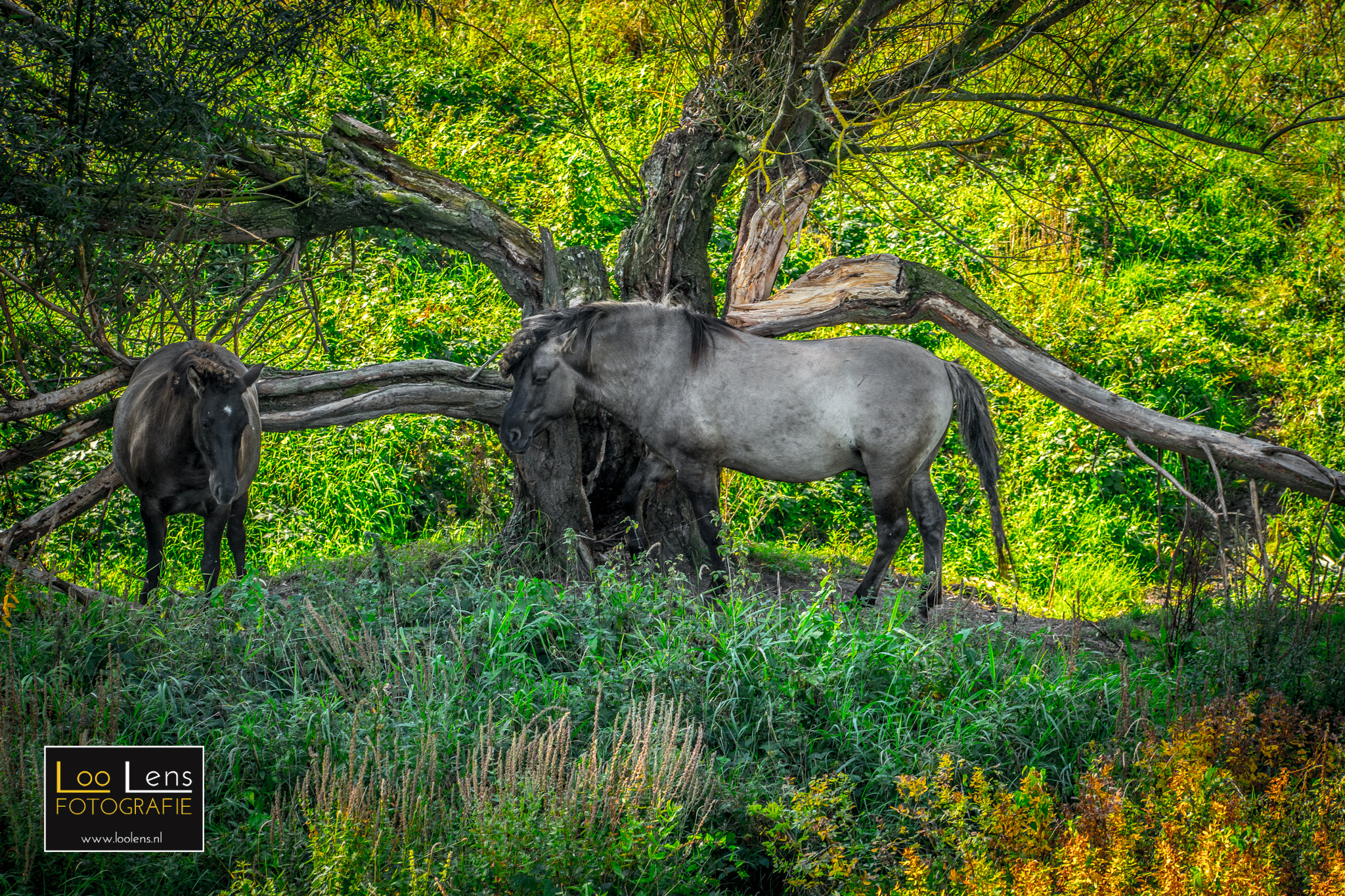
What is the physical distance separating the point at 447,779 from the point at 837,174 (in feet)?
14.7

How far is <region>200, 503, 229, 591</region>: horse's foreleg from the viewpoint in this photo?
5.49 meters

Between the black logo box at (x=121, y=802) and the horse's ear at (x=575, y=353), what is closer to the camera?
the black logo box at (x=121, y=802)

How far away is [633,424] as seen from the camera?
237 inches

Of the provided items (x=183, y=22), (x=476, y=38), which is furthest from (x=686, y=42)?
(x=476, y=38)

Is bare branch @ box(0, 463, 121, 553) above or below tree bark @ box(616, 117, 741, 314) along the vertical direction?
below

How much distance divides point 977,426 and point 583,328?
8.05ft

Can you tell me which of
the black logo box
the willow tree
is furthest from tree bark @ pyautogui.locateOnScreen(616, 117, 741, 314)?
the black logo box

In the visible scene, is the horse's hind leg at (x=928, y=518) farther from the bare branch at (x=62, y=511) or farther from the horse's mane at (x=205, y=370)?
the bare branch at (x=62, y=511)

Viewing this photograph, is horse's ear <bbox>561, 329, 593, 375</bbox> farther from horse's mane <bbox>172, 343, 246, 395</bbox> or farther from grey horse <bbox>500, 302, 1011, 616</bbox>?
horse's mane <bbox>172, 343, 246, 395</bbox>

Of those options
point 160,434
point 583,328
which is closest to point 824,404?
point 583,328

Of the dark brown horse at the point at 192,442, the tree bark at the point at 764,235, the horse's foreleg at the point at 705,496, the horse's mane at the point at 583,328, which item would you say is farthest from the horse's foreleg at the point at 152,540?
the tree bark at the point at 764,235

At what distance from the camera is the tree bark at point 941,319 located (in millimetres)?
6234

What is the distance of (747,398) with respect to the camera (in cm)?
576

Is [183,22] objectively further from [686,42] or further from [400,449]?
[400,449]
